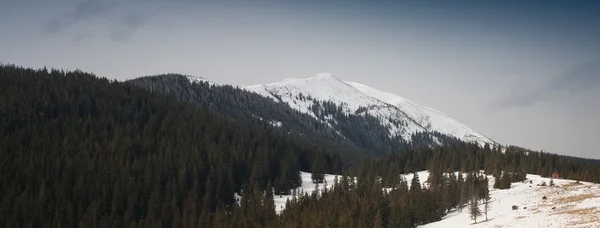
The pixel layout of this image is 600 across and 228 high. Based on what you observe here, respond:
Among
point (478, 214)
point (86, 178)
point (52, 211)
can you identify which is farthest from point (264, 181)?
point (478, 214)

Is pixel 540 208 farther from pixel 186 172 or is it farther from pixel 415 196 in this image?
pixel 186 172

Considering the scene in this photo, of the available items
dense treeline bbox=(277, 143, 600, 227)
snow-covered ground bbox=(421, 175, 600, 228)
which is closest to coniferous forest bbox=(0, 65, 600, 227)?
dense treeline bbox=(277, 143, 600, 227)

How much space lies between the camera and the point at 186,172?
147 m

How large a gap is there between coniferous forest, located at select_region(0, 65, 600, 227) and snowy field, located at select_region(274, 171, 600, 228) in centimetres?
425

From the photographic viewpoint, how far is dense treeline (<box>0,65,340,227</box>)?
395 feet

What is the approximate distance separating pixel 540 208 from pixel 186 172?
96.9 meters

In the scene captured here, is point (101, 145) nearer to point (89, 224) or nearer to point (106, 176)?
point (106, 176)

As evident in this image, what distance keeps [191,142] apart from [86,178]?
146ft

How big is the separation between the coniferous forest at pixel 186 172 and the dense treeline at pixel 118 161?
393 millimetres

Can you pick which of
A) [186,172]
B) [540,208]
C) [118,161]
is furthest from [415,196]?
[118,161]

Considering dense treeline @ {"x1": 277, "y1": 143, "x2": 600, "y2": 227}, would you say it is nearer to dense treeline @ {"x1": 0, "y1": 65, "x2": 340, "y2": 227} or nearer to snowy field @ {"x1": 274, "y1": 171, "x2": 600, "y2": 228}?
snowy field @ {"x1": 274, "y1": 171, "x2": 600, "y2": 228}

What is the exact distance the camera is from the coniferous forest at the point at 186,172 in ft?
350

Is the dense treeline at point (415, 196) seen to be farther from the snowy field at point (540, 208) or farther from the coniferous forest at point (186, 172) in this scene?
the snowy field at point (540, 208)

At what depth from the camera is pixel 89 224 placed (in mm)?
111562
